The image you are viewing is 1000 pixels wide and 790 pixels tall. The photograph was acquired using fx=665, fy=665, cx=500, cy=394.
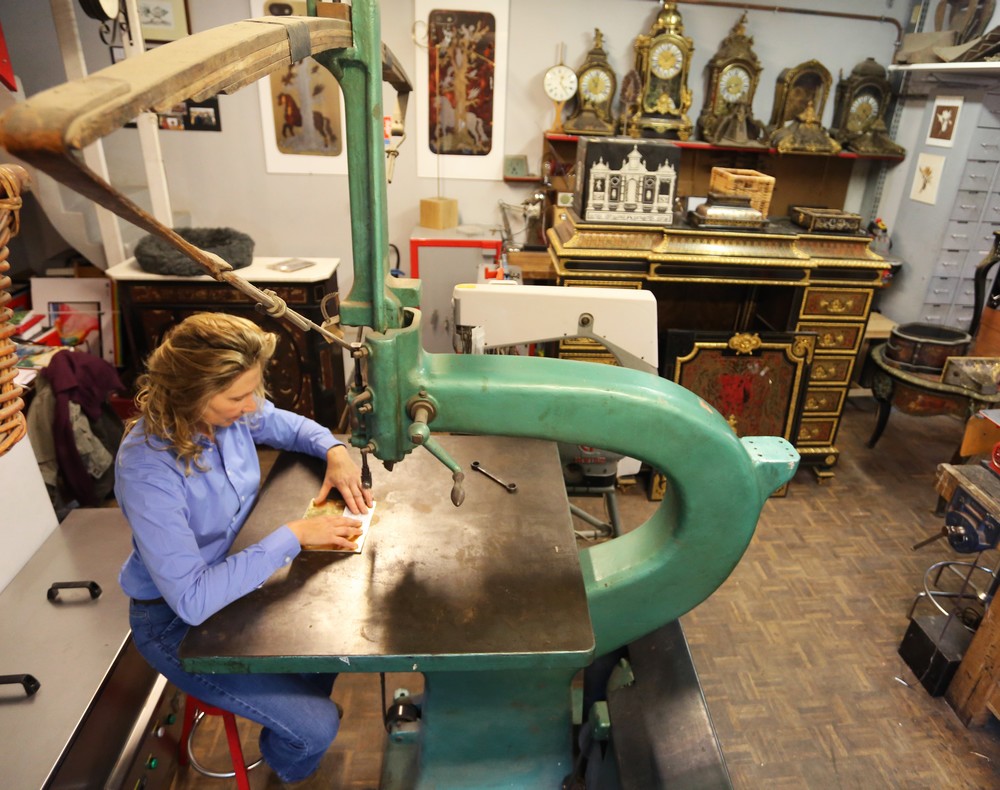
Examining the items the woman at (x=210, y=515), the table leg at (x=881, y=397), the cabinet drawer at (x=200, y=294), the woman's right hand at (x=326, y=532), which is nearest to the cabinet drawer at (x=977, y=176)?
the table leg at (x=881, y=397)

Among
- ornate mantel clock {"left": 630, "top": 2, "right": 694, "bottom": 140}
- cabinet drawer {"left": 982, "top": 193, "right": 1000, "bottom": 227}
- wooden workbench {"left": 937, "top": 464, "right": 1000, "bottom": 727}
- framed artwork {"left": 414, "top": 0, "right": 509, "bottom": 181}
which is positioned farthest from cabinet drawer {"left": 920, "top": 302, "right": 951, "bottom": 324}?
framed artwork {"left": 414, "top": 0, "right": 509, "bottom": 181}

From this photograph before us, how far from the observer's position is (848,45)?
4.50 m

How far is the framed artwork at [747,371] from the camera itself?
3447 millimetres

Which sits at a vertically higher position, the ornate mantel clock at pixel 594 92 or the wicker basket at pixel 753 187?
the ornate mantel clock at pixel 594 92

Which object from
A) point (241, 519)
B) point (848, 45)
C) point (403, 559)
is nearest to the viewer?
point (403, 559)

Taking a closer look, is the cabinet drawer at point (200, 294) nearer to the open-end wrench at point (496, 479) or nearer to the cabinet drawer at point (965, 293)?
the open-end wrench at point (496, 479)

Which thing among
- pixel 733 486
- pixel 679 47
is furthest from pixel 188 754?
pixel 679 47

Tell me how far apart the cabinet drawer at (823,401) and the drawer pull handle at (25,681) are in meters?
3.63

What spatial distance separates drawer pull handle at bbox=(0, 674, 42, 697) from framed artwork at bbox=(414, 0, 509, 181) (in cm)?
380

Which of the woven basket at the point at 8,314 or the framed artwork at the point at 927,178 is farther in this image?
the framed artwork at the point at 927,178

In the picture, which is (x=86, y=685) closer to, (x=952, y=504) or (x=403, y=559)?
(x=403, y=559)

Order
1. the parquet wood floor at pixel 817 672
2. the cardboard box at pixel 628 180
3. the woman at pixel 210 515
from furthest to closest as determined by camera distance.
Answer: the cardboard box at pixel 628 180 → the parquet wood floor at pixel 817 672 → the woman at pixel 210 515

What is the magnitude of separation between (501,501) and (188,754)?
4.80ft

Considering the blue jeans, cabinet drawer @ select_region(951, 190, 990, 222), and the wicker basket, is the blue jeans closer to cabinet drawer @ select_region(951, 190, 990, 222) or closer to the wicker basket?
the wicker basket
